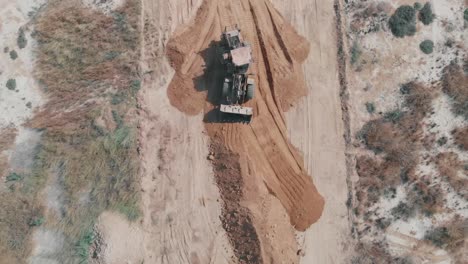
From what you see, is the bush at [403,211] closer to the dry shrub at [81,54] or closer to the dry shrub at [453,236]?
the dry shrub at [453,236]

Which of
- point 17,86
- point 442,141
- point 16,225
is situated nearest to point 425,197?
point 442,141

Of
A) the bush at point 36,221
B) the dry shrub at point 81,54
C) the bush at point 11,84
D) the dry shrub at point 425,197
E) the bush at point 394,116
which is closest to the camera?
the dry shrub at point 425,197

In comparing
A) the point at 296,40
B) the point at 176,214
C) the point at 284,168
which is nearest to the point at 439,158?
the point at 284,168

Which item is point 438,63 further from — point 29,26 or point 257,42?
point 29,26

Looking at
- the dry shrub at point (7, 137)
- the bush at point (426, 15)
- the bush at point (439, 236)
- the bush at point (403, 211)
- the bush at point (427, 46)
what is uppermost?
the bush at point (426, 15)

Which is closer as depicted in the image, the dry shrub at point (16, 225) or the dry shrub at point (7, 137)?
the dry shrub at point (16, 225)

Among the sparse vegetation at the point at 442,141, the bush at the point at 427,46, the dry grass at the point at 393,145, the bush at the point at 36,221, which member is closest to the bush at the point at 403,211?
the dry grass at the point at 393,145
